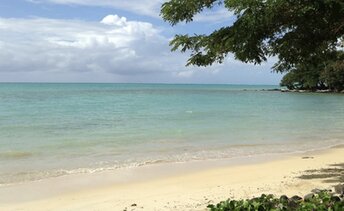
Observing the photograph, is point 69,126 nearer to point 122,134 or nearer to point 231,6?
point 122,134

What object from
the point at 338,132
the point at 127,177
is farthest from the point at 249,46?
the point at 338,132

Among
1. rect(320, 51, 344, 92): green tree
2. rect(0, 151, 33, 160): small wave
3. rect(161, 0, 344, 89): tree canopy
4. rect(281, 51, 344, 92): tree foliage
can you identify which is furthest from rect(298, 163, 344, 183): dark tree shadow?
rect(320, 51, 344, 92): green tree

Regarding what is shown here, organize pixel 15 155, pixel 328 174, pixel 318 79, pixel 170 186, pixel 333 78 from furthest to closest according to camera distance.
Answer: pixel 318 79, pixel 333 78, pixel 15 155, pixel 328 174, pixel 170 186

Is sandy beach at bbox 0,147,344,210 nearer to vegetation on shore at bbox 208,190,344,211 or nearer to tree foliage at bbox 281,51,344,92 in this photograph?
vegetation on shore at bbox 208,190,344,211

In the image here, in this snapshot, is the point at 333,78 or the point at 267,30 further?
the point at 333,78

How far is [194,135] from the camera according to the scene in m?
21.2

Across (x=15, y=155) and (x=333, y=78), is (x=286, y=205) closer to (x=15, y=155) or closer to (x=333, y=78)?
(x=15, y=155)

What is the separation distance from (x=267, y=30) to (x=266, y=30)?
0.04 m

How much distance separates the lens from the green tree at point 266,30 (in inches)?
274

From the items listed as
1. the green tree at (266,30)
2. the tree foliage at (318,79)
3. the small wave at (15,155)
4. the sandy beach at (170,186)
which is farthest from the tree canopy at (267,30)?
the tree foliage at (318,79)

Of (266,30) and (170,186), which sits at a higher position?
(266,30)

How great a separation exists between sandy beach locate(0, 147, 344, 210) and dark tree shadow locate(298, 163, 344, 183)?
0.07ft

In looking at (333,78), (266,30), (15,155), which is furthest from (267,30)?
(333,78)

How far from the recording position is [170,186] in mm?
10281
